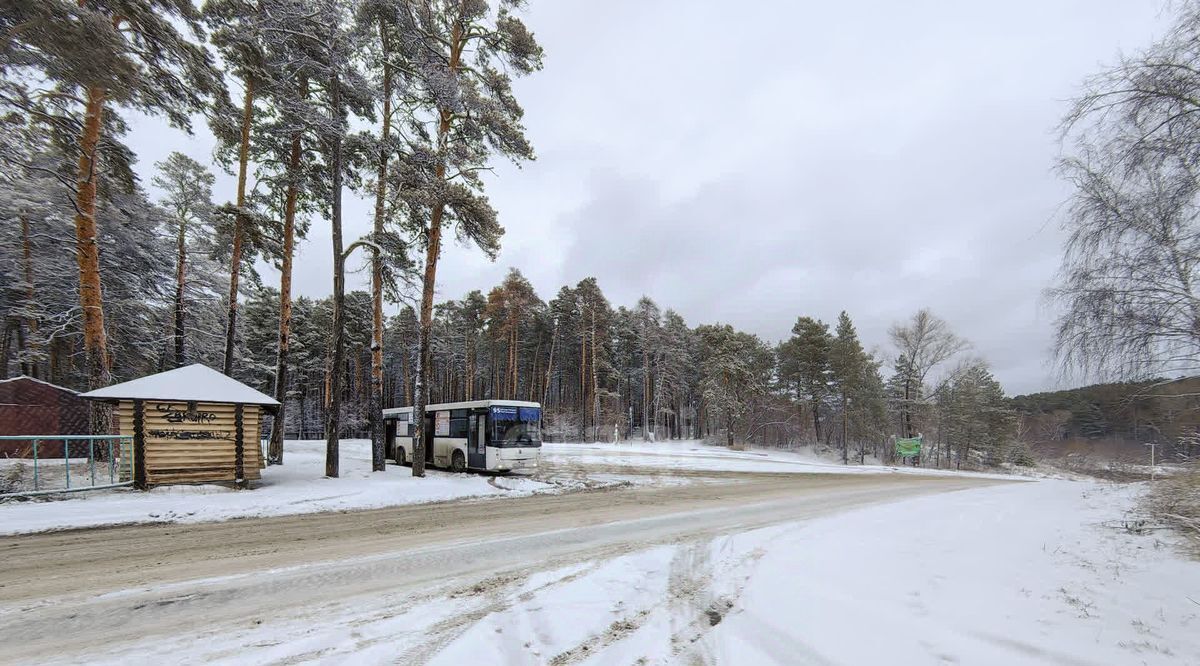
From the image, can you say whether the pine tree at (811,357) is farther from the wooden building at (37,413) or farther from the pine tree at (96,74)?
the wooden building at (37,413)

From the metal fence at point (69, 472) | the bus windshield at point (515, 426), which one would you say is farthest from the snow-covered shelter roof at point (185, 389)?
the bus windshield at point (515, 426)

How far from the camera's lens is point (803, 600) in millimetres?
4535

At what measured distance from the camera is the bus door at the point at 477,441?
16938mm

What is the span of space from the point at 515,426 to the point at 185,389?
9.20 metres

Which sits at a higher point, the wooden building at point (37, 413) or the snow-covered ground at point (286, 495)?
the wooden building at point (37, 413)

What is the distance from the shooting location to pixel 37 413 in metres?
16.9

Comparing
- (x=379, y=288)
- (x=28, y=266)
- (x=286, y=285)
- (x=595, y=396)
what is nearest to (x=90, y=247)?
(x=286, y=285)

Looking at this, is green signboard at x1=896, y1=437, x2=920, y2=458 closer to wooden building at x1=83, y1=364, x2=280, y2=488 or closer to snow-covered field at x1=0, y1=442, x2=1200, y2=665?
snow-covered field at x1=0, y1=442, x2=1200, y2=665

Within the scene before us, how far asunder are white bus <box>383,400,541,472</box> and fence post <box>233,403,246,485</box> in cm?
509

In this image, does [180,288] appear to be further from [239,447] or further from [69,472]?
[239,447]

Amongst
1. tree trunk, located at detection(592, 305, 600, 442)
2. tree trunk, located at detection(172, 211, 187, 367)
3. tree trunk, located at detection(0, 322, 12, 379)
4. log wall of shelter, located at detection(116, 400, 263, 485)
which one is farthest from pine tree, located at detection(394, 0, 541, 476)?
tree trunk, located at detection(0, 322, 12, 379)

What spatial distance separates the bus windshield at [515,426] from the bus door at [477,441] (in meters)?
0.46

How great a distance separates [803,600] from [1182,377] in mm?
7529

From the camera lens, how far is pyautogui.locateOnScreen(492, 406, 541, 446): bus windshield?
16.8m
